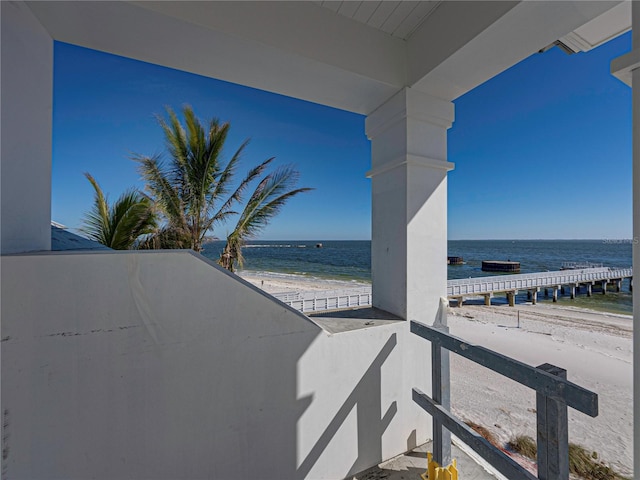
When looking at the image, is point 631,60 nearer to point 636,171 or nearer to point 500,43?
point 636,171

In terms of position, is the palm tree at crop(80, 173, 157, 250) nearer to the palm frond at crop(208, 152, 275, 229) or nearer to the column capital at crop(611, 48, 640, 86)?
the palm frond at crop(208, 152, 275, 229)

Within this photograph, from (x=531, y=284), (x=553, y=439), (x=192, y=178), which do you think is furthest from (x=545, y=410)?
(x=531, y=284)

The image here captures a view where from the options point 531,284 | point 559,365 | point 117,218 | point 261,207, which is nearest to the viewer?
point 117,218

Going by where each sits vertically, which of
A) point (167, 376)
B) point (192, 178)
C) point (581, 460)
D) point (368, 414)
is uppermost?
point (192, 178)

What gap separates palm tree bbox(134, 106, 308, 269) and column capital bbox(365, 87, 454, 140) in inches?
68.5

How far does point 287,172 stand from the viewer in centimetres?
358

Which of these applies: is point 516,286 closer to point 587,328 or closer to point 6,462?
point 587,328

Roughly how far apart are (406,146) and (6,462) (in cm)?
253

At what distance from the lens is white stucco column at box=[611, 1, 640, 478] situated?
901 millimetres

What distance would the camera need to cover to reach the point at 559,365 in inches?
267

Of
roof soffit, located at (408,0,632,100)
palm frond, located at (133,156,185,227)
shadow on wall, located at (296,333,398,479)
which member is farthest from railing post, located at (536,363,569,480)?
palm frond, located at (133,156,185,227)

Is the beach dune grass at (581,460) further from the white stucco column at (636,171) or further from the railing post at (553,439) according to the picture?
the white stucco column at (636,171)

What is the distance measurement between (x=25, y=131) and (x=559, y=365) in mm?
10211

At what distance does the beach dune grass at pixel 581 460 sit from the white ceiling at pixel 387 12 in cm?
438
